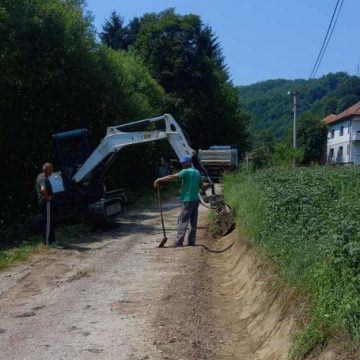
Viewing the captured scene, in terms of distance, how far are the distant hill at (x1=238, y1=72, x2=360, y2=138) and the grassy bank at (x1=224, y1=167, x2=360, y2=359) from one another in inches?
2292

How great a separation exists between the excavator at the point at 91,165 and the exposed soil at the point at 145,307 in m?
3.57

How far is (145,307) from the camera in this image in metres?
7.93

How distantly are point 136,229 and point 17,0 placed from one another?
7.82m

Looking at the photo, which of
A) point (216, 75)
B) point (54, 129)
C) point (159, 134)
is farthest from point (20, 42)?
point (216, 75)

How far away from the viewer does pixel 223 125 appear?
2041 inches

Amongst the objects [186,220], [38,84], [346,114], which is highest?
[38,84]

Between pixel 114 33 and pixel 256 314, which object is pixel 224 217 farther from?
pixel 114 33

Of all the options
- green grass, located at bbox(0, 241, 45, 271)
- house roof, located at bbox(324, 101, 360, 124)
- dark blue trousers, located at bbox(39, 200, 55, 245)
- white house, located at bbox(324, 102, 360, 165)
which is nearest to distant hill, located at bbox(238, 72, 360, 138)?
house roof, located at bbox(324, 101, 360, 124)

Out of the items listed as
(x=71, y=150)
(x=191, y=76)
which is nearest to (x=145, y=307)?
(x=71, y=150)

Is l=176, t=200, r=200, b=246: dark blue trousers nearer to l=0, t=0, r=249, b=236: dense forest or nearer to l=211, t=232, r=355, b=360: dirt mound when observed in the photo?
l=211, t=232, r=355, b=360: dirt mound

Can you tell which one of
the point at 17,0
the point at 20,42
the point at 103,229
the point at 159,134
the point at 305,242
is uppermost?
Result: the point at 17,0

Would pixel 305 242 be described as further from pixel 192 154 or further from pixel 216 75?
pixel 216 75

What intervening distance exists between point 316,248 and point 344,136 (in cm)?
7455

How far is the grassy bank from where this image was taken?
478 cm
